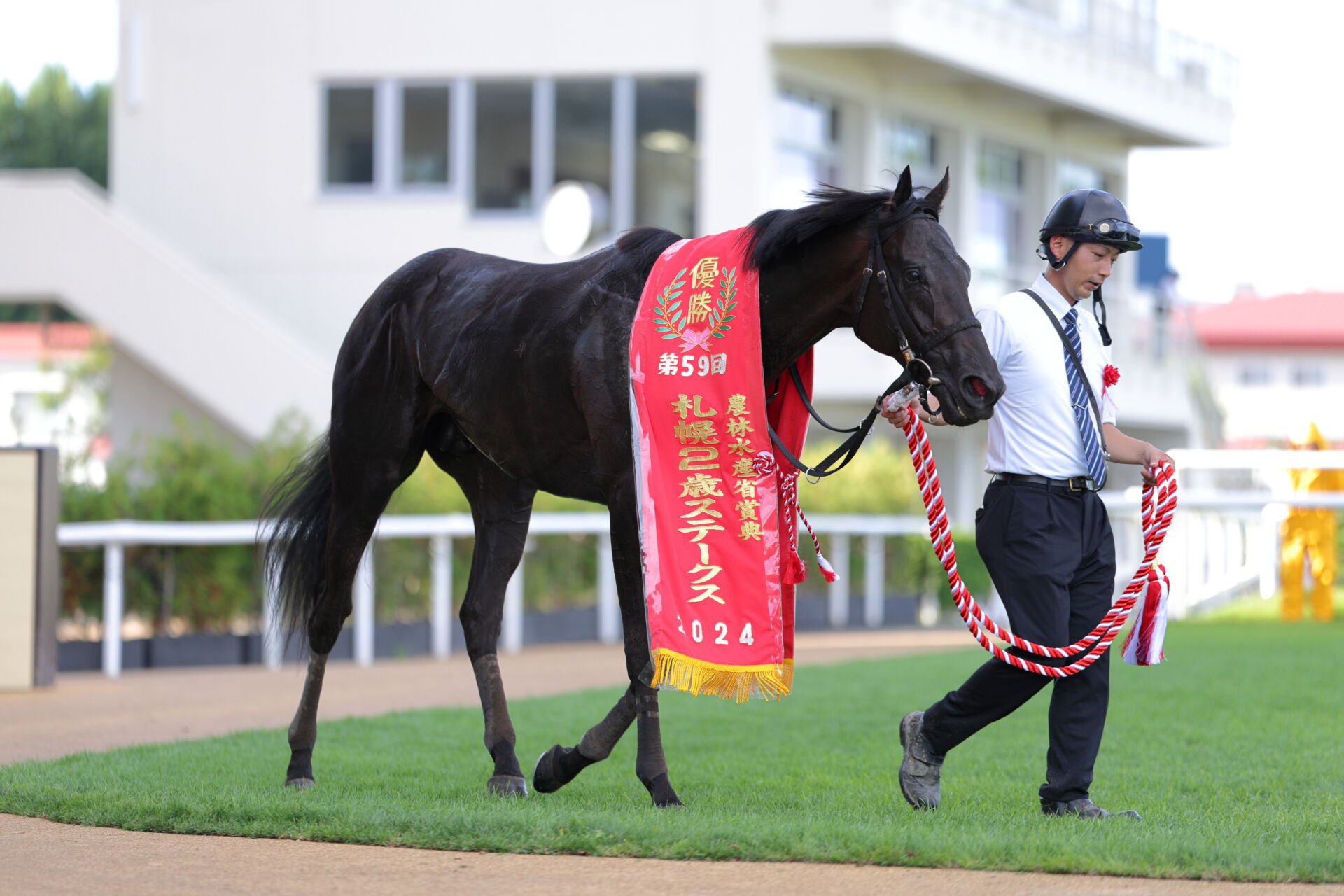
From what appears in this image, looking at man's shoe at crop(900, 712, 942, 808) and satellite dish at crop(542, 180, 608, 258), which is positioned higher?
satellite dish at crop(542, 180, 608, 258)

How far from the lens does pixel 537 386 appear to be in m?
5.60

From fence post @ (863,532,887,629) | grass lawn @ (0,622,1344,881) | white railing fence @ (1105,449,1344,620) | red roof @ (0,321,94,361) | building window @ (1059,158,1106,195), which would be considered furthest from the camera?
red roof @ (0,321,94,361)

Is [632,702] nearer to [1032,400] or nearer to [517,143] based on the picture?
[1032,400]

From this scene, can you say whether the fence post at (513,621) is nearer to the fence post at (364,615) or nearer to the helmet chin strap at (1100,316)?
the fence post at (364,615)

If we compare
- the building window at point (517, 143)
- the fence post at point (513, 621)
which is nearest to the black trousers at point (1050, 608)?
the fence post at point (513, 621)

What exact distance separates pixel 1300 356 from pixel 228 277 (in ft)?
163

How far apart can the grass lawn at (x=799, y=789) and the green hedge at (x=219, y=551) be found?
3869 mm

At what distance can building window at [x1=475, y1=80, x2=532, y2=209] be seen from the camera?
63.5 ft

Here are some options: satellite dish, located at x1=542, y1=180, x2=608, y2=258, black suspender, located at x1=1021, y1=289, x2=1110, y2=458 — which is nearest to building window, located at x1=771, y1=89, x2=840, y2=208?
satellite dish, located at x1=542, y1=180, x2=608, y2=258

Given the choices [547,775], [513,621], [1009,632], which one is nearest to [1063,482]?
[1009,632]

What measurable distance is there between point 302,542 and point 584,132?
1335cm

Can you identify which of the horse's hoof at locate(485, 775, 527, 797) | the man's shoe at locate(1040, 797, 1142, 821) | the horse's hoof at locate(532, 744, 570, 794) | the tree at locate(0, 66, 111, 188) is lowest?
the horse's hoof at locate(485, 775, 527, 797)

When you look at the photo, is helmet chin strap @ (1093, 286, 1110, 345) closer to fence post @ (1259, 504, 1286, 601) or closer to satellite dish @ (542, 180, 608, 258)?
fence post @ (1259, 504, 1286, 601)

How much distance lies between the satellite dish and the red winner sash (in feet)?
40.1
